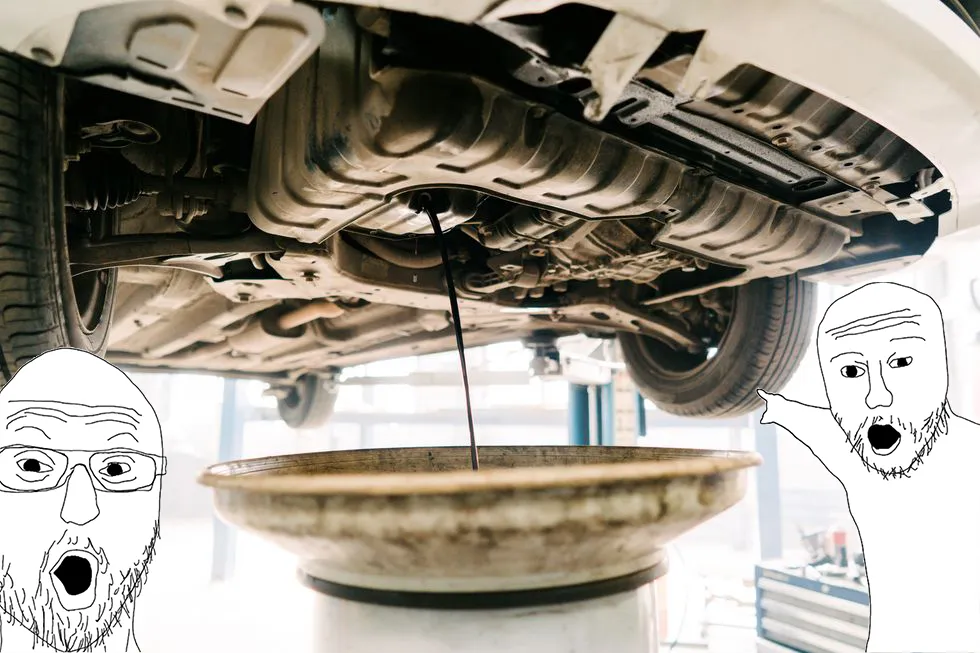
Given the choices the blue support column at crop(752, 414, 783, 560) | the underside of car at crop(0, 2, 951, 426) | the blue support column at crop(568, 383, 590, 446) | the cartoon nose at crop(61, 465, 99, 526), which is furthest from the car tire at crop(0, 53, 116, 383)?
the blue support column at crop(752, 414, 783, 560)

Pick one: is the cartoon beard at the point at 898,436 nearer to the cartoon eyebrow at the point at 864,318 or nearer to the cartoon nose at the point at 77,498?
the cartoon eyebrow at the point at 864,318

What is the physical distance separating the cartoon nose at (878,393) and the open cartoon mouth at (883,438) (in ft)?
0.08

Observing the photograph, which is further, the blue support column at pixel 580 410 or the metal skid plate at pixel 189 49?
the blue support column at pixel 580 410

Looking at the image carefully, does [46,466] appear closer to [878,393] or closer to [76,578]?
[76,578]

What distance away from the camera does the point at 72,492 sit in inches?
22.9

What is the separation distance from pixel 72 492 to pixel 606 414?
5.81ft

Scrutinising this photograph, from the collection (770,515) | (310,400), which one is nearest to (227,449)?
(310,400)

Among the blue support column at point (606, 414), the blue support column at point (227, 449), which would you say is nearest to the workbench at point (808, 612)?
the blue support column at point (606, 414)

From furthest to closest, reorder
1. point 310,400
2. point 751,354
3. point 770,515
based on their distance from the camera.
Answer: point 770,515, point 310,400, point 751,354

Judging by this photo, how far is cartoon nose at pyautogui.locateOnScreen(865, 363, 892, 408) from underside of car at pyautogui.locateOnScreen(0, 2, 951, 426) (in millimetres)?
226

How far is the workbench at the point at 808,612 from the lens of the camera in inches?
74.5

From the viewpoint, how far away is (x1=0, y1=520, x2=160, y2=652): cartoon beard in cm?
59

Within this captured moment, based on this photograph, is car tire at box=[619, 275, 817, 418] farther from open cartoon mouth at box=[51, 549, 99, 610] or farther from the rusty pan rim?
open cartoon mouth at box=[51, 549, 99, 610]

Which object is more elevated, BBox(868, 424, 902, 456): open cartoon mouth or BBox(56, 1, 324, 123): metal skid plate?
BBox(56, 1, 324, 123): metal skid plate
